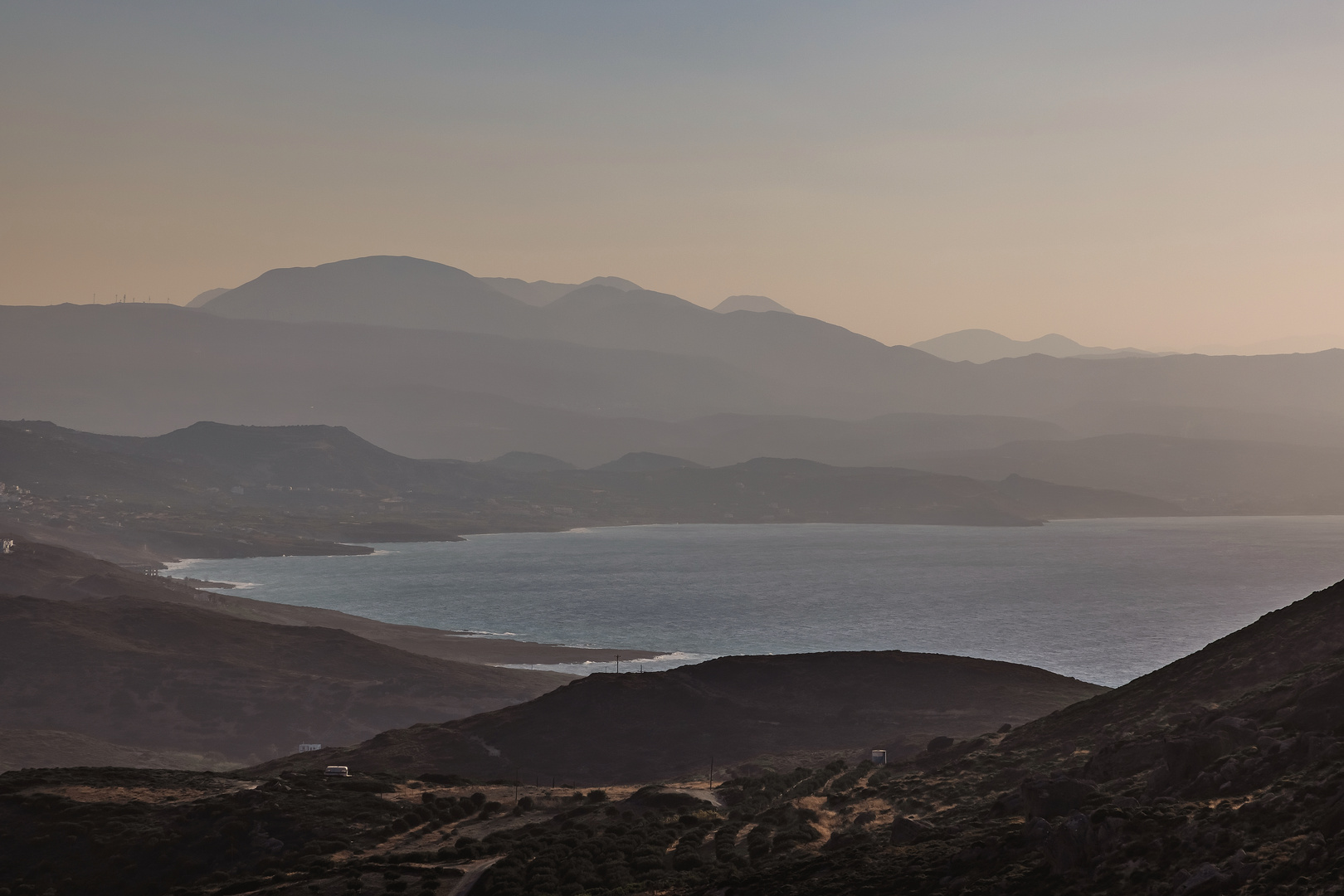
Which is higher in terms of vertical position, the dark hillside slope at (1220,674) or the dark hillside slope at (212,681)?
the dark hillside slope at (1220,674)

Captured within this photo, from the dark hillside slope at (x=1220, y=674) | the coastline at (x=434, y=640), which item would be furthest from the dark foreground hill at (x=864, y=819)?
the coastline at (x=434, y=640)

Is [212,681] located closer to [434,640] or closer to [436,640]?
[434,640]

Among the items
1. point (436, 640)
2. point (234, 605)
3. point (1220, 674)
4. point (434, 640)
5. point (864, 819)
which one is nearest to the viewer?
point (864, 819)

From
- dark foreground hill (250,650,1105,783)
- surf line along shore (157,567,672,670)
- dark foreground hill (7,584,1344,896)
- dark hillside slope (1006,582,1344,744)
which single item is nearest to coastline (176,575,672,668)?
surf line along shore (157,567,672,670)

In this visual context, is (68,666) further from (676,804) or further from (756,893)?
(756,893)

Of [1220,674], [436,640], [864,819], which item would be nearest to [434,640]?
[436,640]

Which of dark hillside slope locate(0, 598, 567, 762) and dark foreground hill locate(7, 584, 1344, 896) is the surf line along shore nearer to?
dark hillside slope locate(0, 598, 567, 762)

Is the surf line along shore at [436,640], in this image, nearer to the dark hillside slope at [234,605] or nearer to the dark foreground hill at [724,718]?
the dark hillside slope at [234,605]
